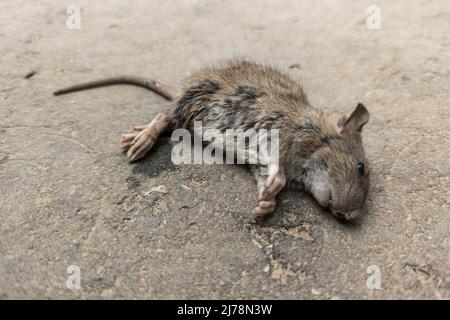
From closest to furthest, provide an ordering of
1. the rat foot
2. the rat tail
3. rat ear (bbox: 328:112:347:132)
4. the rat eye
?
the rat foot, the rat eye, rat ear (bbox: 328:112:347:132), the rat tail

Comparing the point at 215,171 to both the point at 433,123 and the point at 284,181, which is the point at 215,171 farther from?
the point at 433,123

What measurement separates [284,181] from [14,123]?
1.96 metres

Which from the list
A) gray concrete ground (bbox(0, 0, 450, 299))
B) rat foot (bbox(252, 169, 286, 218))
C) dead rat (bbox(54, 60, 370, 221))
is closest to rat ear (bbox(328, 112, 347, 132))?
dead rat (bbox(54, 60, 370, 221))

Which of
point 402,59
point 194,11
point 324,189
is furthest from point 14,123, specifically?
point 402,59

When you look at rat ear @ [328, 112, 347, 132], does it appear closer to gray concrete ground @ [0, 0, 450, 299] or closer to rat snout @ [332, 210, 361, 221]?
gray concrete ground @ [0, 0, 450, 299]

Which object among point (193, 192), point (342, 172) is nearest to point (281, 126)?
point (342, 172)

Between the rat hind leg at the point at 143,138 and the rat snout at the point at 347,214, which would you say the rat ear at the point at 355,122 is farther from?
the rat hind leg at the point at 143,138

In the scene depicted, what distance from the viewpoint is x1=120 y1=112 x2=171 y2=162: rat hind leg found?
2.98 meters

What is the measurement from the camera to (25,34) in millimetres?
4738

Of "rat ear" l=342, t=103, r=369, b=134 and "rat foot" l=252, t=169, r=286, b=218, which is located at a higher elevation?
"rat ear" l=342, t=103, r=369, b=134

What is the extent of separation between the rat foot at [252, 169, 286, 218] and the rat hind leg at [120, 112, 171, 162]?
787 mm

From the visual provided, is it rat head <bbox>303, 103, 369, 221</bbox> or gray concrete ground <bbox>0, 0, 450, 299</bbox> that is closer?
gray concrete ground <bbox>0, 0, 450, 299</bbox>

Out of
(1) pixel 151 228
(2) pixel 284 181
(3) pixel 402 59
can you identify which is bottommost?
(1) pixel 151 228

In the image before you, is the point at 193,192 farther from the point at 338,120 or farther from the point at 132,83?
the point at 132,83
